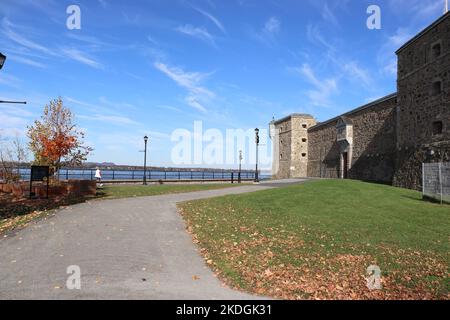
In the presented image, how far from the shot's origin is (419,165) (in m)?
21.3

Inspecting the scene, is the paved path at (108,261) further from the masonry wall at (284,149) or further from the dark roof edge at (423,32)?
the masonry wall at (284,149)

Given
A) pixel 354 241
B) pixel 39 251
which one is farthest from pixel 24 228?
pixel 354 241

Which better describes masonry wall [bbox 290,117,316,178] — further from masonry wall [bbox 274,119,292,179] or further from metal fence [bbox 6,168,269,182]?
metal fence [bbox 6,168,269,182]

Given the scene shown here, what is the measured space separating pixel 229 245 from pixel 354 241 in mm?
2990

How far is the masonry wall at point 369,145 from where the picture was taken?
27656 mm

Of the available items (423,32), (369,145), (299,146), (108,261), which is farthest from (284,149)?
(108,261)

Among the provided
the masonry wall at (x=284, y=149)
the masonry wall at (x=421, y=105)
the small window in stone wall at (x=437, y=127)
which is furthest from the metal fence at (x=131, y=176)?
the small window in stone wall at (x=437, y=127)

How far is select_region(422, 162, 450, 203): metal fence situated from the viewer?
15.1 meters

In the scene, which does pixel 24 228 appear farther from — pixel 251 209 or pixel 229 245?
pixel 251 209

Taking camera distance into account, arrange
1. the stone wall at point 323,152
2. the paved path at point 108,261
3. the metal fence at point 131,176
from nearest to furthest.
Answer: the paved path at point 108,261
the metal fence at point 131,176
the stone wall at point 323,152

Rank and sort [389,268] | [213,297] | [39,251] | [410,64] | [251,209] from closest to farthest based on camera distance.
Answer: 1. [213,297]
2. [389,268]
3. [39,251]
4. [251,209]
5. [410,64]

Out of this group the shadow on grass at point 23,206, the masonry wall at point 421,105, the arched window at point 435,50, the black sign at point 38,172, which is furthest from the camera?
the arched window at point 435,50

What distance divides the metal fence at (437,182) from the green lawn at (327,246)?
1966 mm

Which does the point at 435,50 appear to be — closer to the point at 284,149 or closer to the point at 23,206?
the point at 23,206
